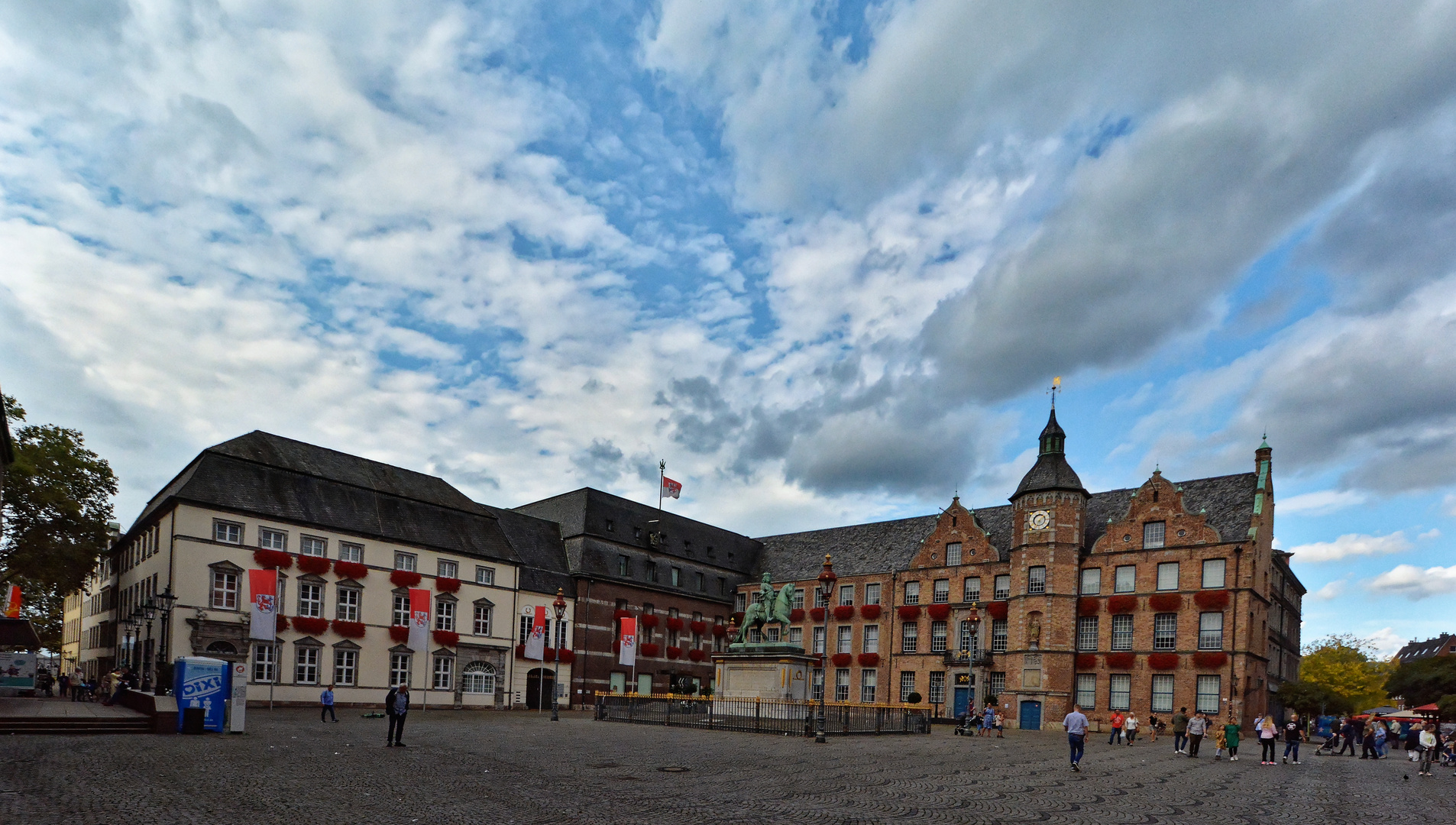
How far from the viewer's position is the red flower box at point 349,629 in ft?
150

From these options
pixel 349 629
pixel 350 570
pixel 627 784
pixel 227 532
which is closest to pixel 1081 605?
pixel 349 629

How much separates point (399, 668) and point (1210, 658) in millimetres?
43338

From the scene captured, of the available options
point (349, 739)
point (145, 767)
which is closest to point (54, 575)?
point (349, 739)

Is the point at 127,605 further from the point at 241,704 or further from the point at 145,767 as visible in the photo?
the point at 145,767

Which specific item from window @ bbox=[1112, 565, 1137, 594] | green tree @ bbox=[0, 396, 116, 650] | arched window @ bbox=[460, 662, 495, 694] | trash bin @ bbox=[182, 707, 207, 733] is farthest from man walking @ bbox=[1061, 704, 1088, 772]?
green tree @ bbox=[0, 396, 116, 650]

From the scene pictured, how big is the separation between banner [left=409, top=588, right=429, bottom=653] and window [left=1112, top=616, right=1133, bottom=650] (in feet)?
125

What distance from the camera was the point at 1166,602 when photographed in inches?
1986

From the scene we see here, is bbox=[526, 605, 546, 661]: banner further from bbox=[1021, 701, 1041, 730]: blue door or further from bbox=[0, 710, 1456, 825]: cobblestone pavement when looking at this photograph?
bbox=[1021, 701, 1041, 730]: blue door

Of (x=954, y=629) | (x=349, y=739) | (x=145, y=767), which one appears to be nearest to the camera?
(x=145, y=767)

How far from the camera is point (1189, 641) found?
49312mm

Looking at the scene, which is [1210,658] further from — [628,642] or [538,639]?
[538,639]

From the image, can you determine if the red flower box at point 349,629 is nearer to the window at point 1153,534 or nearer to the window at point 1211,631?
the window at point 1153,534

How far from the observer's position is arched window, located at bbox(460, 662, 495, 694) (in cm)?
5128

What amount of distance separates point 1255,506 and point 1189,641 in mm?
8272
